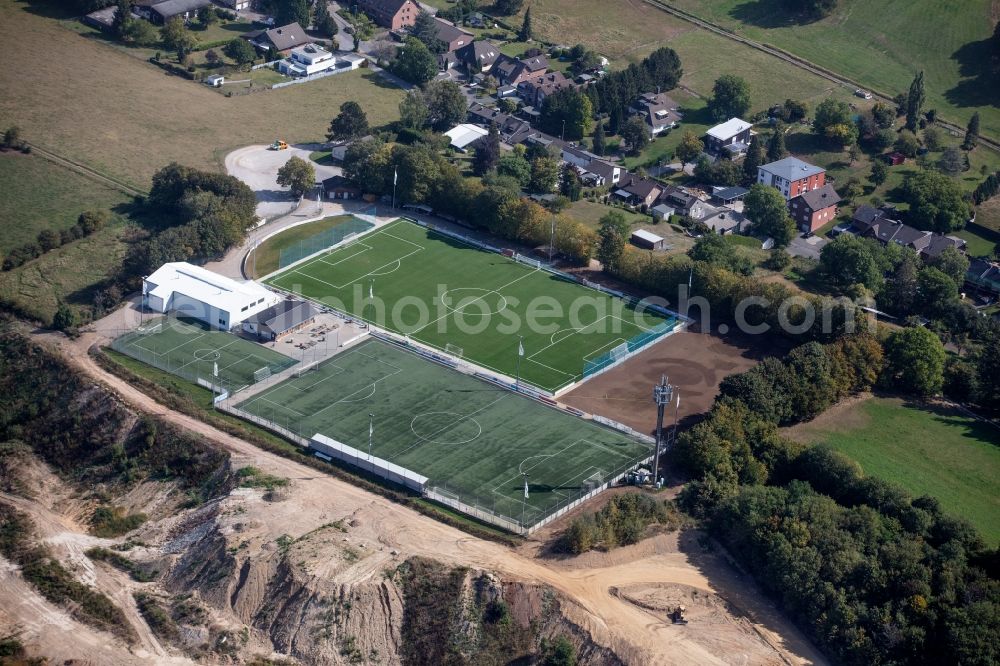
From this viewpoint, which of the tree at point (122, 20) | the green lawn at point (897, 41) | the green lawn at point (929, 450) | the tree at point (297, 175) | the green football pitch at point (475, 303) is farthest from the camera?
the tree at point (122, 20)

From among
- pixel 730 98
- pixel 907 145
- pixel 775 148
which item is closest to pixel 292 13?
pixel 730 98

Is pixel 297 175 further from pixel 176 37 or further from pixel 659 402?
pixel 659 402

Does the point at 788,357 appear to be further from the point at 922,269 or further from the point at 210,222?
the point at 210,222

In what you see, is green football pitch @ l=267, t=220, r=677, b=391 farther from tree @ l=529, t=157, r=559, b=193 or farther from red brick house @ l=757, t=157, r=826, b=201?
red brick house @ l=757, t=157, r=826, b=201

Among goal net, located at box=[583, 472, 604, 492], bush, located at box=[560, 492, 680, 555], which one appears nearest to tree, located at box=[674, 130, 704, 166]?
goal net, located at box=[583, 472, 604, 492]

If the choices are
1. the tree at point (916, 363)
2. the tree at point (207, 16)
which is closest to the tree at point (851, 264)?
the tree at point (916, 363)

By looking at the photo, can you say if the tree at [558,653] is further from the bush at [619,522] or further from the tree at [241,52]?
the tree at [241,52]

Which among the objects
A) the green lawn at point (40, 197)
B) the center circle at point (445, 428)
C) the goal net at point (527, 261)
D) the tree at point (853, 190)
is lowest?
the center circle at point (445, 428)
